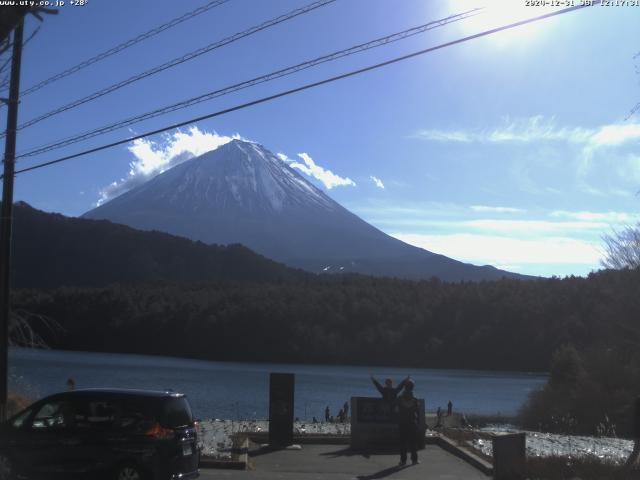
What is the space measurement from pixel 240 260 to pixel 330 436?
125172mm

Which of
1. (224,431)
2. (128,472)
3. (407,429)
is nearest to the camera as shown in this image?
(128,472)

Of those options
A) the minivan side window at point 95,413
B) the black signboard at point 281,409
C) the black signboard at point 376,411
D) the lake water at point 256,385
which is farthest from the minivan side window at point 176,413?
the lake water at point 256,385

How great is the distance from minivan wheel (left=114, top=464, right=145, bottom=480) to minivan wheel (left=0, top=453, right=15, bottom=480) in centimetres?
122

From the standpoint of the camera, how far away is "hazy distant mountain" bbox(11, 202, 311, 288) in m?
119

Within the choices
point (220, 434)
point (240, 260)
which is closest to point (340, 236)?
point (240, 260)

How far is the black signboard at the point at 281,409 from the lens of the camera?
48.7 feet

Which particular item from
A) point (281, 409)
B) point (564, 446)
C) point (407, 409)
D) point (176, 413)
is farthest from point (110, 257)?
point (176, 413)

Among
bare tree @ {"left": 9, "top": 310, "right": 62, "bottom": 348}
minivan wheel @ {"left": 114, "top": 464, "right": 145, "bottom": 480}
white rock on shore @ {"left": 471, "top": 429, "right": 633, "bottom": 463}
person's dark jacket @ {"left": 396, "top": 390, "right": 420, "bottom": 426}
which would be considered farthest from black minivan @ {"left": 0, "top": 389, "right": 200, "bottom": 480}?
bare tree @ {"left": 9, "top": 310, "right": 62, "bottom": 348}

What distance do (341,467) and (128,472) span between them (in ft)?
15.0

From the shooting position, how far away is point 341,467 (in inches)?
519

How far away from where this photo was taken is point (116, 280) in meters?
124

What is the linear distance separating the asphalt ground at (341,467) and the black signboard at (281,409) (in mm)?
300

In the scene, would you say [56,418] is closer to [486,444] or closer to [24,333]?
[24,333]

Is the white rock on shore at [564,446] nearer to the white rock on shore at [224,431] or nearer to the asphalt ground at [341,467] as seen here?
the asphalt ground at [341,467]
